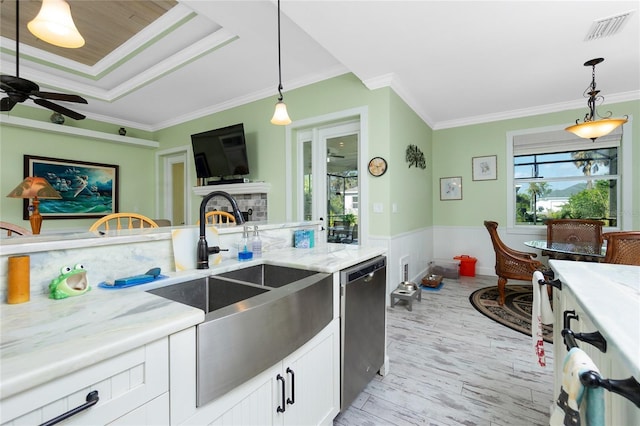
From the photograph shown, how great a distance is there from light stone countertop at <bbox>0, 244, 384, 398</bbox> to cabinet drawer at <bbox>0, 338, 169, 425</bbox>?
0.02m

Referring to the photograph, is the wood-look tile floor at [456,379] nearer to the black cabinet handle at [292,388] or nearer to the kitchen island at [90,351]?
the black cabinet handle at [292,388]

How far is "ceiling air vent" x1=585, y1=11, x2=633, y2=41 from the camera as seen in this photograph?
→ 2.27 meters

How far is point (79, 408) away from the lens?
594 mm

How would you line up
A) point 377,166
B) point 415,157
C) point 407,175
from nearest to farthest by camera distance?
point 377,166, point 407,175, point 415,157

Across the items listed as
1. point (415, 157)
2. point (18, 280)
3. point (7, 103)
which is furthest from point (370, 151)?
point (7, 103)

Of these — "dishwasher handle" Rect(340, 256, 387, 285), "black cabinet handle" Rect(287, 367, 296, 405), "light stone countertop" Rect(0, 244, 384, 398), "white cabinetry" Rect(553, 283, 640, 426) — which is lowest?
"black cabinet handle" Rect(287, 367, 296, 405)

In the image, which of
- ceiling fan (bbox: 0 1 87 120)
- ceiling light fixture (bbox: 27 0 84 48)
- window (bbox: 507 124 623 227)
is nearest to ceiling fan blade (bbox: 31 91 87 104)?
ceiling fan (bbox: 0 1 87 120)

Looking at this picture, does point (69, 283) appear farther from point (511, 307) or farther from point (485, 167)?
point (485, 167)

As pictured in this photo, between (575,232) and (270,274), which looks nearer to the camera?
(270,274)

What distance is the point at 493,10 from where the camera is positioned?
2199mm

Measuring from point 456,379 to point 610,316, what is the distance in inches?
57.9

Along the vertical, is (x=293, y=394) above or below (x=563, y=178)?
below

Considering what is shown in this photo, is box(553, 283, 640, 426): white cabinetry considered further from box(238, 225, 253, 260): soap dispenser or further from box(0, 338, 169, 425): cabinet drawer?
box(238, 225, 253, 260): soap dispenser

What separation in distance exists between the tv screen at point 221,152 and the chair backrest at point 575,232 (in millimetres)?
4251
